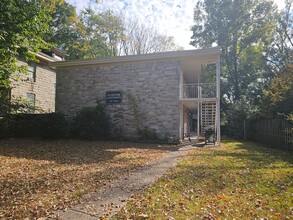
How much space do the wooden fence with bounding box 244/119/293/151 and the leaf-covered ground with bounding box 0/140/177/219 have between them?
21.5 ft

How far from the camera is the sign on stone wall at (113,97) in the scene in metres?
12.7

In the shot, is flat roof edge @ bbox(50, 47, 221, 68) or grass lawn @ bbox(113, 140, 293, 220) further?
flat roof edge @ bbox(50, 47, 221, 68)

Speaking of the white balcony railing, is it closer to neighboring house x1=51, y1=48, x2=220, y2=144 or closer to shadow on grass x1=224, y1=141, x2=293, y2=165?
neighboring house x1=51, y1=48, x2=220, y2=144

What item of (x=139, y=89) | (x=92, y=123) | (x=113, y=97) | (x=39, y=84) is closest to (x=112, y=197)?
(x=92, y=123)

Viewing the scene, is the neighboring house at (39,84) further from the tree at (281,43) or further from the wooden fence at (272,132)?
the tree at (281,43)

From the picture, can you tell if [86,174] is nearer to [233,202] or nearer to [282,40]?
[233,202]

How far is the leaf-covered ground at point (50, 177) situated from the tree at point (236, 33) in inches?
883

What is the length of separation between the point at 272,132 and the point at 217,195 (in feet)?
29.3

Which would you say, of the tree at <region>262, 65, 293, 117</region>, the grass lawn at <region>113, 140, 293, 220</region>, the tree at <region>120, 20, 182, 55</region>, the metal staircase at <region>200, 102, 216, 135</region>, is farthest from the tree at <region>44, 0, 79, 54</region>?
the grass lawn at <region>113, 140, 293, 220</region>

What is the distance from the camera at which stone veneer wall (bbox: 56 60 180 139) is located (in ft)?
38.7

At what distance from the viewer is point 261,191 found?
404 cm

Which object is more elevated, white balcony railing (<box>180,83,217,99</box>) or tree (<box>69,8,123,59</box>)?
tree (<box>69,8,123,59</box>)

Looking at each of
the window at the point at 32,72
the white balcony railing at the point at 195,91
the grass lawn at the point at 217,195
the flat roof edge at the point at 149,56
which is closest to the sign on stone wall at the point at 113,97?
the flat roof edge at the point at 149,56

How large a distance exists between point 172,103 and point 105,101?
14.2 feet
